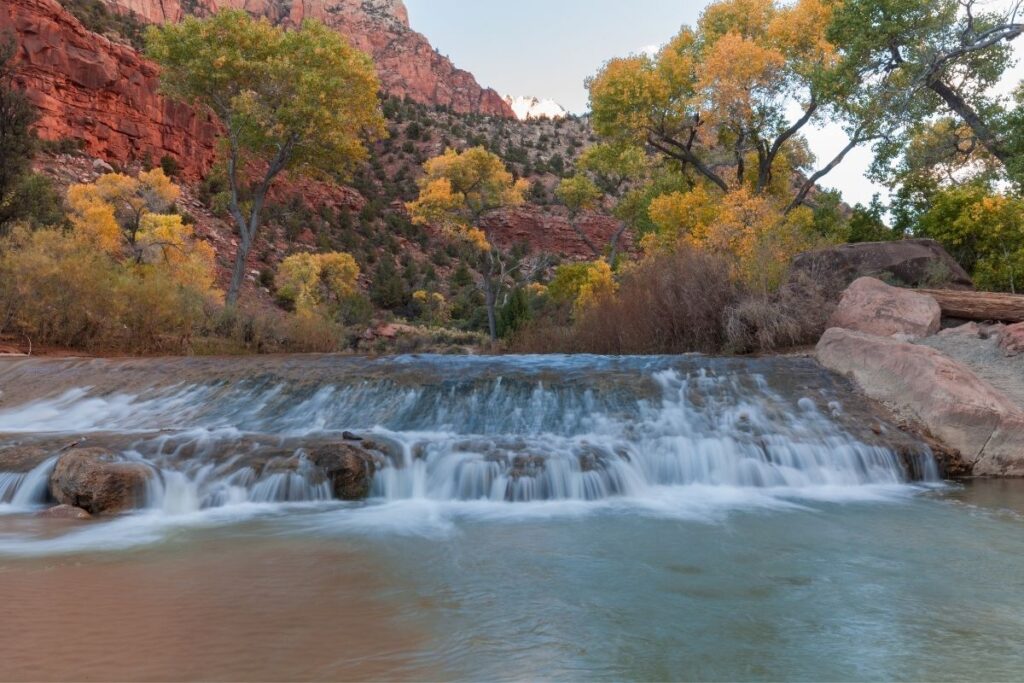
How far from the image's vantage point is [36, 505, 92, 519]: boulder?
4770 millimetres

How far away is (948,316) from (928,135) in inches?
413

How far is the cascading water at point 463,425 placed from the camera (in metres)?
5.69

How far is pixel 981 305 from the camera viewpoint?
9789mm

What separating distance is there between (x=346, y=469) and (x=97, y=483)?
1812 mm

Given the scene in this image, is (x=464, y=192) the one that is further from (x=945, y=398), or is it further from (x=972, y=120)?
(x=945, y=398)

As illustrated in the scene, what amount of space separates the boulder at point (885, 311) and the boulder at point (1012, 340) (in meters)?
1.06

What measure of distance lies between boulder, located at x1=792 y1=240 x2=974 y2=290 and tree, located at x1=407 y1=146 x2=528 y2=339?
12.6 metres

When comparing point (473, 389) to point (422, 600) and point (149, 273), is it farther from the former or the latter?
point (149, 273)

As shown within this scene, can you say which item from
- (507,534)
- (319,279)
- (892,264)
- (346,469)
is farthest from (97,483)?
(319,279)

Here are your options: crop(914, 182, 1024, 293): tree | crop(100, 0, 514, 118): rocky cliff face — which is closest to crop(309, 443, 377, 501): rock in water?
crop(914, 182, 1024, 293): tree

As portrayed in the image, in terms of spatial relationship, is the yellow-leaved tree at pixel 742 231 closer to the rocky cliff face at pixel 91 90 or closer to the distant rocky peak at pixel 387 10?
the rocky cliff face at pixel 91 90

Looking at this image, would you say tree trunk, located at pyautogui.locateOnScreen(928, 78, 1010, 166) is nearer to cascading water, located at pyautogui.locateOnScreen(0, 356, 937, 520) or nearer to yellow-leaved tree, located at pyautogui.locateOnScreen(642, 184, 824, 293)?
yellow-leaved tree, located at pyautogui.locateOnScreen(642, 184, 824, 293)

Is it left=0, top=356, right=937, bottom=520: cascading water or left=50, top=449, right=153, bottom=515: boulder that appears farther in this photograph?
left=0, top=356, right=937, bottom=520: cascading water

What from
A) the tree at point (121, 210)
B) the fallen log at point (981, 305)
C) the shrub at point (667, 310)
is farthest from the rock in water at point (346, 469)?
the tree at point (121, 210)
